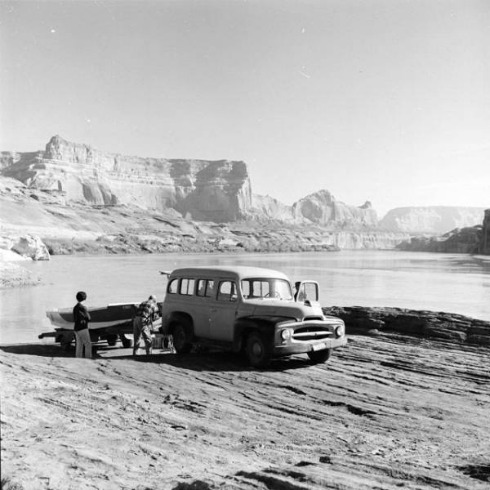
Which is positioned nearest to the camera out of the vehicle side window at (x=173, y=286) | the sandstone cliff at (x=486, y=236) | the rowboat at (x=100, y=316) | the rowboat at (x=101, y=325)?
the vehicle side window at (x=173, y=286)

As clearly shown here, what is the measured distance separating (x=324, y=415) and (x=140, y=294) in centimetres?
2453

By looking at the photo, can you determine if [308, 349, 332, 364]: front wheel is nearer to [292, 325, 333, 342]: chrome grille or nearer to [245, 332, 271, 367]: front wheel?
[292, 325, 333, 342]: chrome grille

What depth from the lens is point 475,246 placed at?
5945 inches

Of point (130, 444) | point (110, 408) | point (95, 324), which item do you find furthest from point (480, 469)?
point (95, 324)

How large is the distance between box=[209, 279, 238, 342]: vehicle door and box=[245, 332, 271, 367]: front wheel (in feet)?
1.69

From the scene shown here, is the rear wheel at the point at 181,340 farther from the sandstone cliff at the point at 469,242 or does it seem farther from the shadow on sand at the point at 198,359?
the sandstone cliff at the point at 469,242

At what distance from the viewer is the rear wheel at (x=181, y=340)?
12.0 m

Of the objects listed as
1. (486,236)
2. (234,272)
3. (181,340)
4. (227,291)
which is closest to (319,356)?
(227,291)

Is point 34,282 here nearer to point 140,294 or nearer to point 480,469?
point 140,294

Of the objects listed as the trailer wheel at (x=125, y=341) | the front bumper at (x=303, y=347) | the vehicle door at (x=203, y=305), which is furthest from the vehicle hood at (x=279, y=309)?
the trailer wheel at (x=125, y=341)

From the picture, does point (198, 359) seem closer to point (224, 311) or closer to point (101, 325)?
point (224, 311)

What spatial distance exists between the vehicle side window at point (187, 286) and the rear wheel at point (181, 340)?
2.37 feet

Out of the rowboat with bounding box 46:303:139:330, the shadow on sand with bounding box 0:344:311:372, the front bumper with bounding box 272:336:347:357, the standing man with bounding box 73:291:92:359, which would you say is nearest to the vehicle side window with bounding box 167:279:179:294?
the shadow on sand with bounding box 0:344:311:372

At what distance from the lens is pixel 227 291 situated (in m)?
11.5
